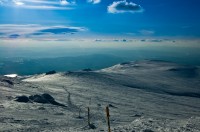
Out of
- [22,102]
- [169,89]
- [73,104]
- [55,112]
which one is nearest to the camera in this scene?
[55,112]

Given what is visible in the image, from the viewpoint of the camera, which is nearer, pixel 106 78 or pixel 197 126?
pixel 197 126

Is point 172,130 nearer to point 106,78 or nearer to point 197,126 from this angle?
point 197,126

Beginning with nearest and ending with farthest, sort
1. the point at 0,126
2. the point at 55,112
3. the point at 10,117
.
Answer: the point at 0,126 → the point at 10,117 → the point at 55,112

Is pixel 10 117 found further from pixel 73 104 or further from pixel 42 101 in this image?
pixel 73 104

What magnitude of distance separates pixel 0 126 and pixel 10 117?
6.61 metres

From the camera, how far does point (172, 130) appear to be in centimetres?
3166

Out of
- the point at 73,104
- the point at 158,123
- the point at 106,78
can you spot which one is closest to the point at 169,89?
the point at 106,78

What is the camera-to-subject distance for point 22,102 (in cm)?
5547

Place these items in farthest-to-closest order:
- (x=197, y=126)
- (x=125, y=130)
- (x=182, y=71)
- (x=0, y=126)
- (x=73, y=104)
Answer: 1. (x=182, y=71)
2. (x=73, y=104)
3. (x=197, y=126)
4. (x=0, y=126)
5. (x=125, y=130)

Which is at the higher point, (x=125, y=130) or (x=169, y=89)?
(x=125, y=130)

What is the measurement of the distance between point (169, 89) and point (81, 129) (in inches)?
3752

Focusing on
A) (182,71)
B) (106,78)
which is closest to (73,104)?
(106,78)

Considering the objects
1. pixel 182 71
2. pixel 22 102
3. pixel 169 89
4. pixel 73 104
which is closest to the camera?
pixel 22 102

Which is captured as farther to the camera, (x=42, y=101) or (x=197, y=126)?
(x=42, y=101)
